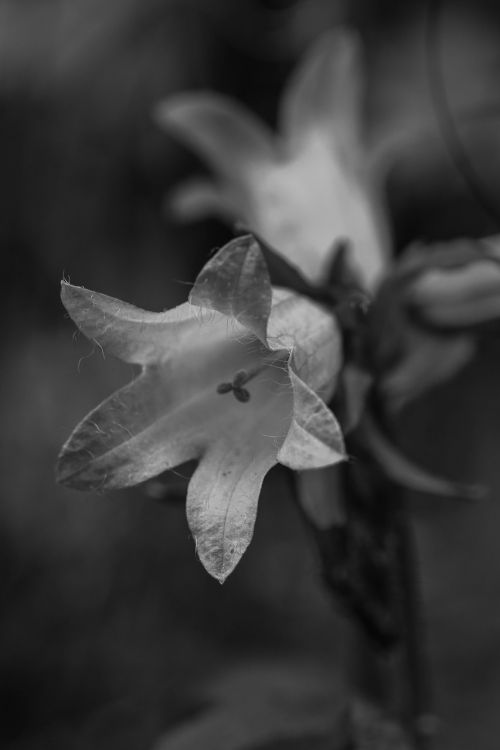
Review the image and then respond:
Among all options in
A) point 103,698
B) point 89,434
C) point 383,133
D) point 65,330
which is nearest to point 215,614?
point 103,698

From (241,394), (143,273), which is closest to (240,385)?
(241,394)

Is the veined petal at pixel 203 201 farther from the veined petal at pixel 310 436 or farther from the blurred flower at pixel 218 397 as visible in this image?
the veined petal at pixel 310 436

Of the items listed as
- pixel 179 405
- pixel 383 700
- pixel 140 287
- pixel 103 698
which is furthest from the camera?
pixel 140 287

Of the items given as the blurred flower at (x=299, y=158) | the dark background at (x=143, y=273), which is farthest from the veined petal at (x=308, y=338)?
the dark background at (x=143, y=273)

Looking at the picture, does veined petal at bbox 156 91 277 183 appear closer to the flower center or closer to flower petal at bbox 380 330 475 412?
flower petal at bbox 380 330 475 412

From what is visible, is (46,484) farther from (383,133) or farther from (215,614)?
(383,133)

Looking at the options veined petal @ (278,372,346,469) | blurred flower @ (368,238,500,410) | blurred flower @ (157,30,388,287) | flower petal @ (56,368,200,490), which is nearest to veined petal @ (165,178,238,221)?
blurred flower @ (157,30,388,287)
